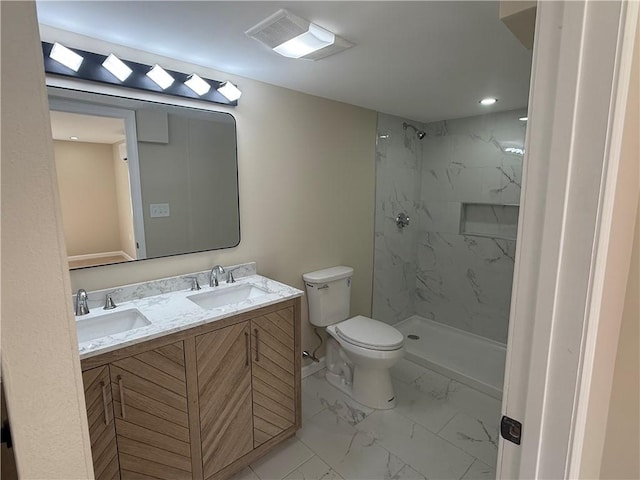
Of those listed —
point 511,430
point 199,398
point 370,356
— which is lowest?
point 370,356

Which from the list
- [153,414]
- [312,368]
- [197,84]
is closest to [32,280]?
[153,414]

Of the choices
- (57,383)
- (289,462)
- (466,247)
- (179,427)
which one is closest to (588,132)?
(57,383)

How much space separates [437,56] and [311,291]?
163cm

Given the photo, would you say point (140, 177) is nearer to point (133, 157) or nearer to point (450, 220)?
point (133, 157)

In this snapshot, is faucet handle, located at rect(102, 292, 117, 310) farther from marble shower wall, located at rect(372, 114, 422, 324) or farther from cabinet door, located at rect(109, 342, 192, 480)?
marble shower wall, located at rect(372, 114, 422, 324)

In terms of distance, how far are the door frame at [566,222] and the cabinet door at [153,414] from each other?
1266 mm

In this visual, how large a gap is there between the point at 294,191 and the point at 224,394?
1.34m

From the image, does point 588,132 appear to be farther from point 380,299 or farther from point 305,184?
point 380,299

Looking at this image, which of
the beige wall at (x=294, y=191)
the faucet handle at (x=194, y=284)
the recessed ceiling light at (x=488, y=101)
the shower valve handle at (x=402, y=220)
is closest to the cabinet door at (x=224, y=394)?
the faucet handle at (x=194, y=284)

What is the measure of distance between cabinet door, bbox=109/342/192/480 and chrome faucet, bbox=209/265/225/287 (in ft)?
1.79

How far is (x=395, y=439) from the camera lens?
79.4 inches

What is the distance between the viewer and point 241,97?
2.04 m

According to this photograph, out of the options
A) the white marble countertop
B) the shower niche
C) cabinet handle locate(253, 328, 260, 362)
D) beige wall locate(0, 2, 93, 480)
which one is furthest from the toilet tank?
beige wall locate(0, 2, 93, 480)

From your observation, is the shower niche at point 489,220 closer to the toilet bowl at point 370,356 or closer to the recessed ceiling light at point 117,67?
the toilet bowl at point 370,356
